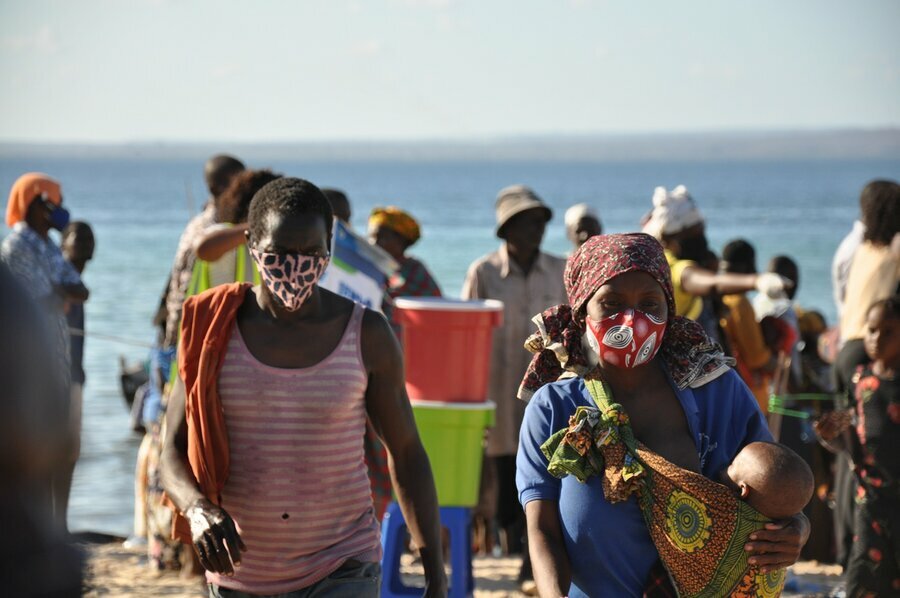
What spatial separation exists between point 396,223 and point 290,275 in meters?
4.24

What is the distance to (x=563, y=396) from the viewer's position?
11.9ft

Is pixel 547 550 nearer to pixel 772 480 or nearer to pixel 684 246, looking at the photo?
pixel 772 480

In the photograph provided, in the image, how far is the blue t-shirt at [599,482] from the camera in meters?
3.46

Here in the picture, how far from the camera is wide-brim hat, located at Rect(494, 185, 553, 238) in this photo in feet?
26.6

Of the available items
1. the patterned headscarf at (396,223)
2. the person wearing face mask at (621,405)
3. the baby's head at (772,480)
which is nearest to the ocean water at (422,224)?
the patterned headscarf at (396,223)

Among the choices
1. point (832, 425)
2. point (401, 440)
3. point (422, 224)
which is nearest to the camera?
point (401, 440)

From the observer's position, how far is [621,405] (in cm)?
358

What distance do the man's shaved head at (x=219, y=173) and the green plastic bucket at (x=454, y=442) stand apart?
189cm

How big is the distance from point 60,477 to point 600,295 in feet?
6.34

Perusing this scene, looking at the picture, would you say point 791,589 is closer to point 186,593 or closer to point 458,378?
point 458,378

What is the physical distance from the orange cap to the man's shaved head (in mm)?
1063

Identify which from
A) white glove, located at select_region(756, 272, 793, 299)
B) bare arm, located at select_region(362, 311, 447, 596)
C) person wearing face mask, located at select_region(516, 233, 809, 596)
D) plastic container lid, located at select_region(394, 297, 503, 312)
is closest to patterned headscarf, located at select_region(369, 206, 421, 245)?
plastic container lid, located at select_region(394, 297, 503, 312)

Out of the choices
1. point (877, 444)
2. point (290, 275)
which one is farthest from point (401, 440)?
point (877, 444)

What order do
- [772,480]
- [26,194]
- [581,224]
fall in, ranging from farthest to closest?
1. [581,224]
2. [26,194]
3. [772,480]
